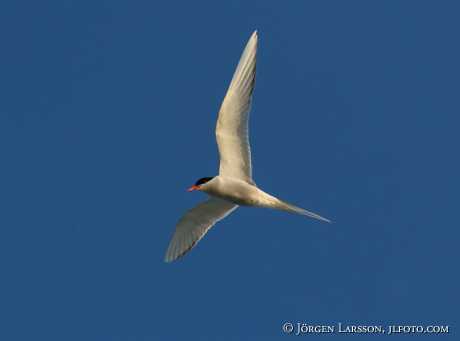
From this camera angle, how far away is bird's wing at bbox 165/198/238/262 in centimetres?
1385

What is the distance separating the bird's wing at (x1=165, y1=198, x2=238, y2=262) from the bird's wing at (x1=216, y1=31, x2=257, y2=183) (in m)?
1.14

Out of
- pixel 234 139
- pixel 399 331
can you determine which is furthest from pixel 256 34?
pixel 399 331

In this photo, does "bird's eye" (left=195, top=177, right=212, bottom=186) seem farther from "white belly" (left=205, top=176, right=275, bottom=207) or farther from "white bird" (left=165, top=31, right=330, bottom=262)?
"white belly" (left=205, top=176, right=275, bottom=207)

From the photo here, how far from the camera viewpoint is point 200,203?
1371cm

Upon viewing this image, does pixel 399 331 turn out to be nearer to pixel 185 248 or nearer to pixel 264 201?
pixel 264 201

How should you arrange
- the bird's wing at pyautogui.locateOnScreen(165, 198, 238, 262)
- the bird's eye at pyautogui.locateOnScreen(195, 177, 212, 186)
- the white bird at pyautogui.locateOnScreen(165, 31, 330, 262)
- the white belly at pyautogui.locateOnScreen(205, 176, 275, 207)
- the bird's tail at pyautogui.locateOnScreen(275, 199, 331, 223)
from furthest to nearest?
the bird's wing at pyautogui.locateOnScreen(165, 198, 238, 262) → the bird's eye at pyautogui.locateOnScreen(195, 177, 212, 186) → the white belly at pyautogui.locateOnScreen(205, 176, 275, 207) → the white bird at pyautogui.locateOnScreen(165, 31, 330, 262) → the bird's tail at pyautogui.locateOnScreen(275, 199, 331, 223)

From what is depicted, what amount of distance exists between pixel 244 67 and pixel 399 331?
4.41m

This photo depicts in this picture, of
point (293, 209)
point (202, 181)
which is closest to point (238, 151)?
point (202, 181)

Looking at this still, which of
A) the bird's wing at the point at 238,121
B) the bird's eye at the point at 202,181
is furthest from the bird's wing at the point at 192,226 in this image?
the bird's wing at the point at 238,121

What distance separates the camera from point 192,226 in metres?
13.9

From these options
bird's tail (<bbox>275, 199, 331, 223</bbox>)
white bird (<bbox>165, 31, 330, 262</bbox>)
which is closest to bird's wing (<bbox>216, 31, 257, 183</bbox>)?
white bird (<bbox>165, 31, 330, 262</bbox>)

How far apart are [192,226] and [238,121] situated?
2297 millimetres

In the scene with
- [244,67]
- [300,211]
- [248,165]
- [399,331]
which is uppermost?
[244,67]

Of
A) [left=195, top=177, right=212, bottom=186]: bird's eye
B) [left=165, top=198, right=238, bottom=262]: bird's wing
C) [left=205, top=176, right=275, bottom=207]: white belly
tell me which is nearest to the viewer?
[left=205, top=176, right=275, bottom=207]: white belly
